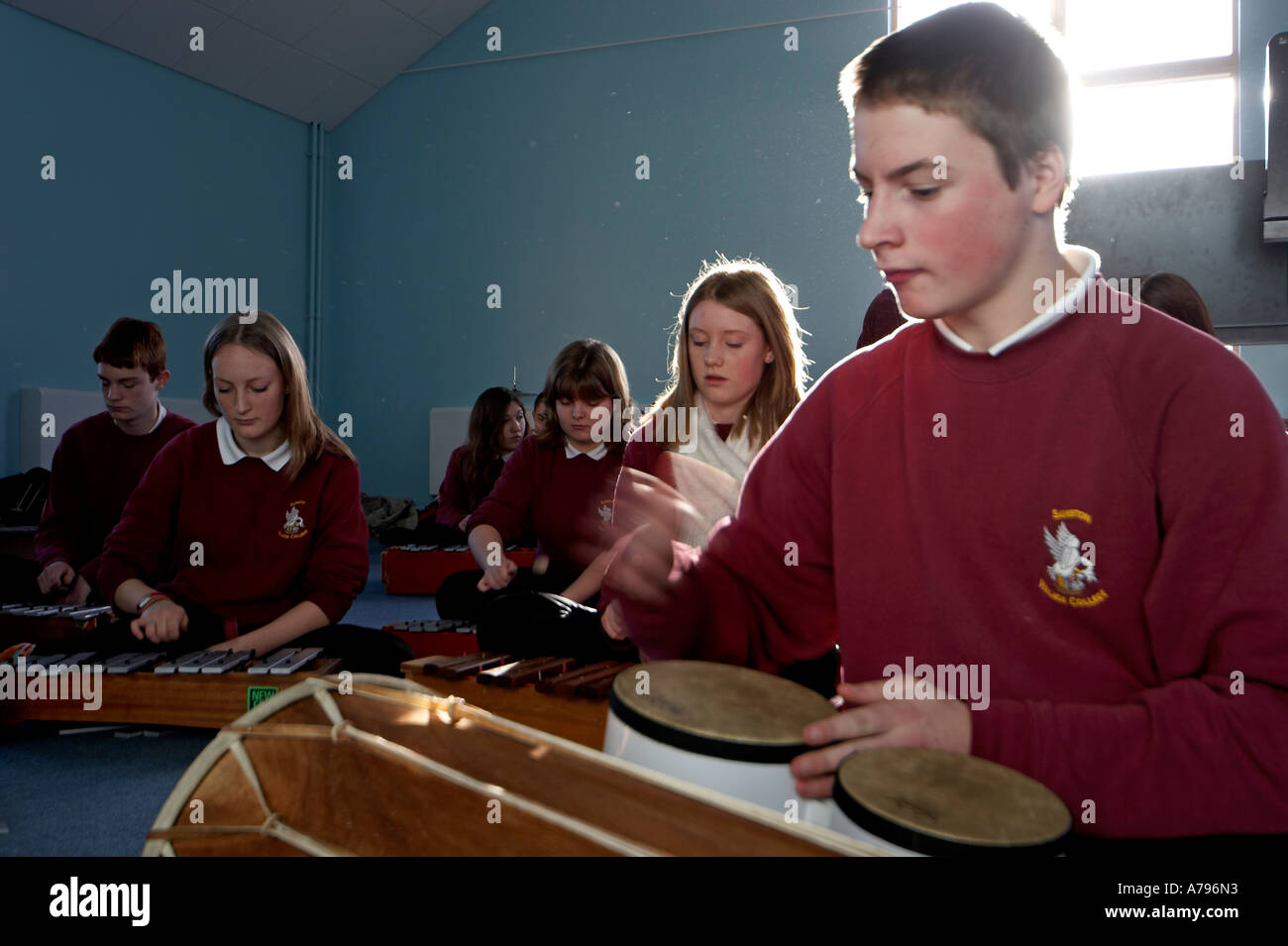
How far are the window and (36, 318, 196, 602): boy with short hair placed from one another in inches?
194

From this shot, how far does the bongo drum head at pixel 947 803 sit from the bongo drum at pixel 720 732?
70mm

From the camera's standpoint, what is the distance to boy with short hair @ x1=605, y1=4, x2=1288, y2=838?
0.86 meters

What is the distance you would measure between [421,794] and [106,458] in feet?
10.3

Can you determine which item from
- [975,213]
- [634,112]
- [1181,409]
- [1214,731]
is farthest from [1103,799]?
[634,112]

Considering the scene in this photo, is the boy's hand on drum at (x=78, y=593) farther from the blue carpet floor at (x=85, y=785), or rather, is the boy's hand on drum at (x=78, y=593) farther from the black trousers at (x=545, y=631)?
the black trousers at (x=545, y=631)

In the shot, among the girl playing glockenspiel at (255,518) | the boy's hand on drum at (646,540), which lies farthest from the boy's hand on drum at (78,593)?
the boy's hand on drum at (646,540)

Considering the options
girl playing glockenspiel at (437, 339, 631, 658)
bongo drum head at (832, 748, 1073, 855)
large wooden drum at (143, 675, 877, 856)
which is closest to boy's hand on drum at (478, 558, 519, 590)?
girl playing glockenspiel at (437, 339, 631, 658)

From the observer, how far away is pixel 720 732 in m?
0.87

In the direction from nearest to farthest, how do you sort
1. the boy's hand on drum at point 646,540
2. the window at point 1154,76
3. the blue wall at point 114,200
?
the boy's hand on drum at point 646,540, the blue wall at point 114,200, the window at point 1154,76

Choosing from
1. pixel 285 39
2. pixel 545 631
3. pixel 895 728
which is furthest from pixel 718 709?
pixel 285 39

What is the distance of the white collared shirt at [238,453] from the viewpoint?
8.84 feet

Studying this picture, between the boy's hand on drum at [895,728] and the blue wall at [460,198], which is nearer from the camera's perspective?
the boy's hand on drum at [895,728]

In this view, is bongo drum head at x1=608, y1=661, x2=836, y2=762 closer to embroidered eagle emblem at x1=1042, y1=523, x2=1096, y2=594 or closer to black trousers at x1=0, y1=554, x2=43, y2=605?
embroidered eagle emblem at x1=1042, y1=523, x2=1096, y2=594
